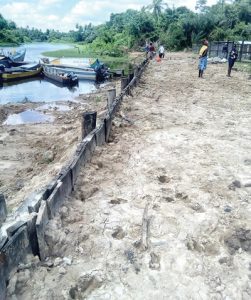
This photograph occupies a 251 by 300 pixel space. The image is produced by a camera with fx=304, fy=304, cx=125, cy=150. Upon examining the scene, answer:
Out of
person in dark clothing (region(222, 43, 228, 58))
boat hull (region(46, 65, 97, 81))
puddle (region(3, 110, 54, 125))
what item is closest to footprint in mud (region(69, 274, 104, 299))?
puddle (region(3, 110, 54, 125))

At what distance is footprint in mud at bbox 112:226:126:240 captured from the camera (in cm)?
359

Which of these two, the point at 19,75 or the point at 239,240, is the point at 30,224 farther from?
the point at 19,75

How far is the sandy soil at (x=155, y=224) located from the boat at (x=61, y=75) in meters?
16.4

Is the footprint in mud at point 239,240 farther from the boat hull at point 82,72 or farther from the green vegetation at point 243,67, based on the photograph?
the boat hull at point 82,72

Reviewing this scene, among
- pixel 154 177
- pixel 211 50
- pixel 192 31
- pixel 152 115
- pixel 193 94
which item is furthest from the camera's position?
pixel 192 31

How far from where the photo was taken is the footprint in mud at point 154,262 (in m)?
3.16

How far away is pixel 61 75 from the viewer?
76.2ft

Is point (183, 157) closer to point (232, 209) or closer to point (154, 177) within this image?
point (154, 177)

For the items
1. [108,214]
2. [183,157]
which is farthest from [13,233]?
[183,157]

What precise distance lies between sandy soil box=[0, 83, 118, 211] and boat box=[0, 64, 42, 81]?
9600 mm

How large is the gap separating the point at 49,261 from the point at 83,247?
40cm

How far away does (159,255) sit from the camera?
3316 millimetres

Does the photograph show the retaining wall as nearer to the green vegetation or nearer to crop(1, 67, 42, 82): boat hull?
the green vegetation

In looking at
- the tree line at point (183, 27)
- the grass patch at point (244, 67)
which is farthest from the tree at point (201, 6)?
the grass patch at point (244, 67)
